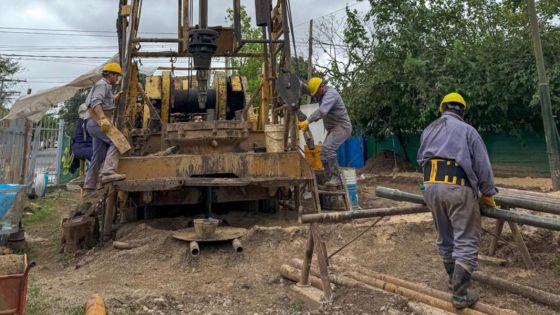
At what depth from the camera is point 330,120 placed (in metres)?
7.42

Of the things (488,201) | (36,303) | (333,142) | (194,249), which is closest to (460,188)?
(488,201)

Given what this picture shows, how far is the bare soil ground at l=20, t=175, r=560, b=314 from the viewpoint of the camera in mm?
4477

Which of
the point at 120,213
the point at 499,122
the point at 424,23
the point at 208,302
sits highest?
the point at 424,23

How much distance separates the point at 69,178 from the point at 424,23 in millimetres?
12839

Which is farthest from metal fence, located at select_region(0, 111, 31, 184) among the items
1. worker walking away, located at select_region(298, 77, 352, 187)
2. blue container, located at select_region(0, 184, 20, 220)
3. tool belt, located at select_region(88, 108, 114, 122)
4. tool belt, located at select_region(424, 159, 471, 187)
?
tool belt, located at select_region(424, 159, 471, 187)

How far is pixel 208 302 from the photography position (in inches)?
185

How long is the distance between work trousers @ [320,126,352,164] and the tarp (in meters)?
6.61

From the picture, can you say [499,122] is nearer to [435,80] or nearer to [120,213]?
[435,80]

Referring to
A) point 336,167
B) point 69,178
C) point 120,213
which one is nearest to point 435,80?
point 336,167

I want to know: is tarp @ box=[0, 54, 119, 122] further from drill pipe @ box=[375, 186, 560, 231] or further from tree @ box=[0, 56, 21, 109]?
tree @ box=[0, 56, 21, 109]

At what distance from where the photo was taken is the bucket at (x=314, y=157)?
7.79 meters

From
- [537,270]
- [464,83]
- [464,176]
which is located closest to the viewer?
[464,176]

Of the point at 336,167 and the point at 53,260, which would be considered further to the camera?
the point at 336,167

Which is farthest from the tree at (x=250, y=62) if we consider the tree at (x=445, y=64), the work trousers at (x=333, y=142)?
the work trousers at (x=333, y=142)
